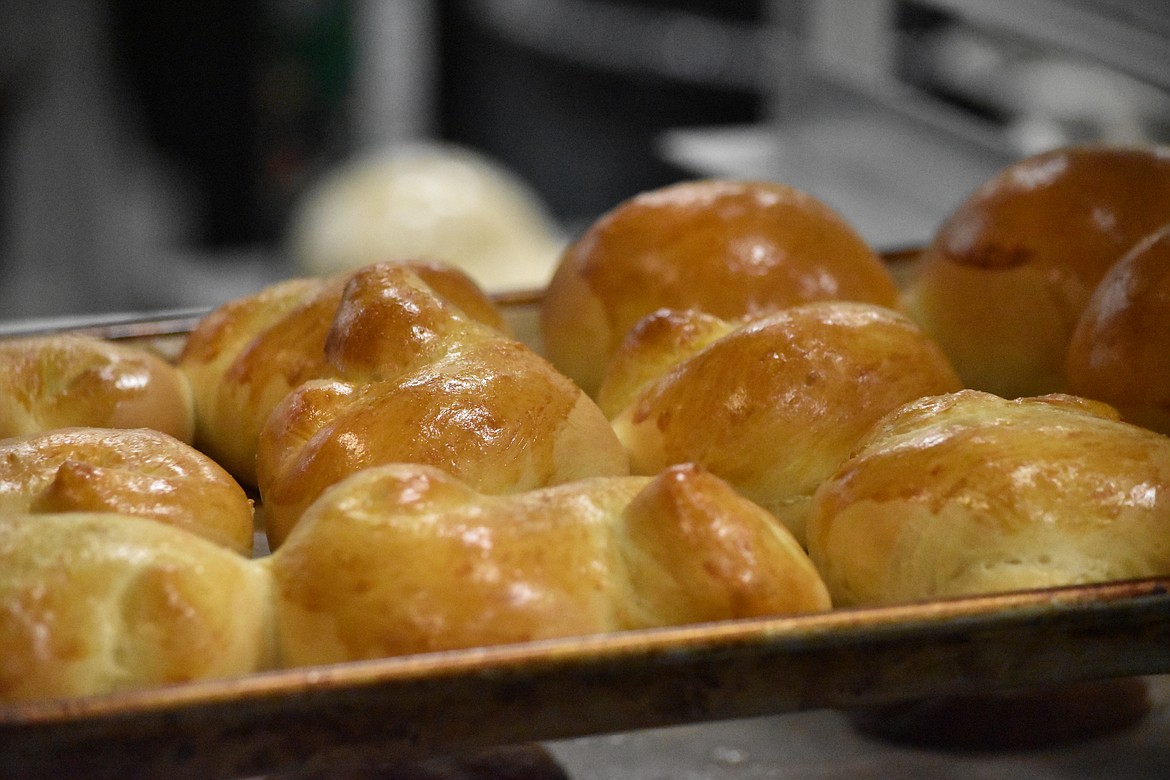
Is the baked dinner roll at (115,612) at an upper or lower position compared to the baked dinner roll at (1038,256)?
lower

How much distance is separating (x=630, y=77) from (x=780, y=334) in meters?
3.79

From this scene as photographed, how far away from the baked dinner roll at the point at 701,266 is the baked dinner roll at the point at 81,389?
300 millimetres

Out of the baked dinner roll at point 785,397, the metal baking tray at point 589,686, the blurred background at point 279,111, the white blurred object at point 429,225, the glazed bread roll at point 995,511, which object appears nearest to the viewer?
the metal baking tray at point 589,686

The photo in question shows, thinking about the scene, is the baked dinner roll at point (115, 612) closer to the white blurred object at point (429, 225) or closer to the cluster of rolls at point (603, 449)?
the cluster of rolls at point (603, 449)

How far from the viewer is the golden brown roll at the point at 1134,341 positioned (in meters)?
0.81

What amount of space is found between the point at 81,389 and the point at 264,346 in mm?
121

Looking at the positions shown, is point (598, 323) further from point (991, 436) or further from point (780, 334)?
point (991, 436)

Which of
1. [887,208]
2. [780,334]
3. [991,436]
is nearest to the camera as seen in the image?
[991,436]

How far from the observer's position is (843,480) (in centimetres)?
70

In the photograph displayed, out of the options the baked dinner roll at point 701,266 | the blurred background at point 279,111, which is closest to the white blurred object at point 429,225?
the blurred background at point 279,111

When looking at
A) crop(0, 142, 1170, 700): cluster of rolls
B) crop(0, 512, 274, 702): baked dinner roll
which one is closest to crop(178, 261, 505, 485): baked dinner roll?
crop(0, 142, 1170, 700): cluster of rolls

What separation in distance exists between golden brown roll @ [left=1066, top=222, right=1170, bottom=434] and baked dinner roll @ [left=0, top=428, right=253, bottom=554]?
1.74 feet

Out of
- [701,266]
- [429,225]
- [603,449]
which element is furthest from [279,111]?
[603,449]

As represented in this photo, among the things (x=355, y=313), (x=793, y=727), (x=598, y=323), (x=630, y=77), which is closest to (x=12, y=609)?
(x=355, y=313)
